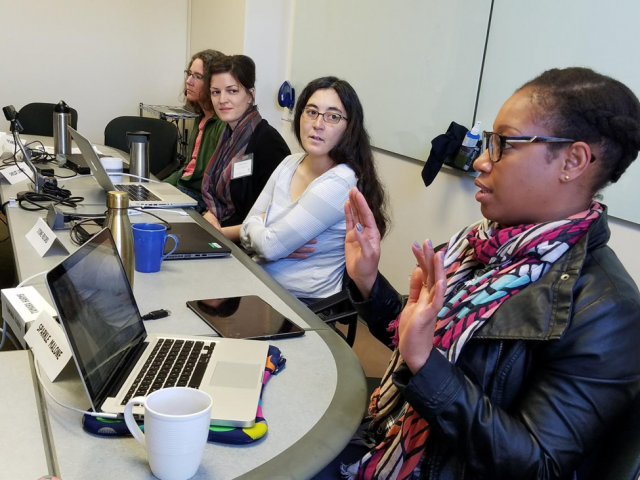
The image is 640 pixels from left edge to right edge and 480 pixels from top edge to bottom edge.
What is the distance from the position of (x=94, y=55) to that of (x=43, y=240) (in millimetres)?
4401

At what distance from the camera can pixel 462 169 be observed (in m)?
2.63

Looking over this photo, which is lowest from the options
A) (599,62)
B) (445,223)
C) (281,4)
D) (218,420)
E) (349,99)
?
(445,223)

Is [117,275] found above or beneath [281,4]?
beneath

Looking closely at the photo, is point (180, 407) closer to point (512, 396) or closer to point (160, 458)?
point (160, 458)

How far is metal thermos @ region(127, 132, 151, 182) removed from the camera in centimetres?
266

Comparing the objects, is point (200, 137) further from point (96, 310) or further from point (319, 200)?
point (96, 310)

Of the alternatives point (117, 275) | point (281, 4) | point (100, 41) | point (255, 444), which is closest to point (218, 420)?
point (255, 444)

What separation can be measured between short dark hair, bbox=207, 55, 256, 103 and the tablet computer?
1.62 m

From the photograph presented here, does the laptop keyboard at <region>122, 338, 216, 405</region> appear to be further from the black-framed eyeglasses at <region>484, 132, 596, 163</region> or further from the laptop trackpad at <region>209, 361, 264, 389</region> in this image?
the black-framed eyeglasses at <region>484, 132, 596, 163</region>

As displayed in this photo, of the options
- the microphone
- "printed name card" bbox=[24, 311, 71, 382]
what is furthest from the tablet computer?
the microphone

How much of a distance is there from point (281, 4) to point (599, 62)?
9.31ft

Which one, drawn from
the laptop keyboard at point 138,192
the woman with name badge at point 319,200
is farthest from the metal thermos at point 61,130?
the woman with name badge at point 319,200

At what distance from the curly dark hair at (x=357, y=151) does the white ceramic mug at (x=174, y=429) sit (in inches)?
51.1

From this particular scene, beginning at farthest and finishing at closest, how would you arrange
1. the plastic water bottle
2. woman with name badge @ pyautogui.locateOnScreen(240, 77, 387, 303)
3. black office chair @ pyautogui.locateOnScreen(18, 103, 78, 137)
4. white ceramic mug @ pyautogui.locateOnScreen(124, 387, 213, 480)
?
black office chair @ pyautogui.locateOnScreen(18, 103, 78, 137) < the plastic water bottle < woman with name badge @ pyautogui.locateOnScreen(240, 77, 387, 303) < white ceramic mug @ pyautogui.locateOnScreen(124, 387, 213, 480)
